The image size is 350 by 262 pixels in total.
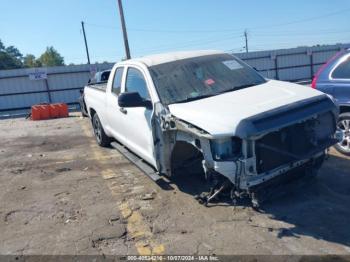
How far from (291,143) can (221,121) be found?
959 mm

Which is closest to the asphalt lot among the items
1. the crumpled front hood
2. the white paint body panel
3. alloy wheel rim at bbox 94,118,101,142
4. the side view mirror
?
the white paint body panel

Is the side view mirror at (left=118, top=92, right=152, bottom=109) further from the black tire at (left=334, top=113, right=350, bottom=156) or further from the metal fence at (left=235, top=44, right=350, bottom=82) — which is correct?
the metal fence at (left=235, top=44, right=350, bottom=82)

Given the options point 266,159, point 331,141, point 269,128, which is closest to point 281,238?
point 266,159

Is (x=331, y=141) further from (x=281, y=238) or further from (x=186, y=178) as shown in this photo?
(x=186, y=178)

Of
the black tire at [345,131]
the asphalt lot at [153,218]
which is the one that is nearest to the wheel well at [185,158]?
the asphalt lot at [153,218]

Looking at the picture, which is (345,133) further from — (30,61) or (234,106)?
(30,61)

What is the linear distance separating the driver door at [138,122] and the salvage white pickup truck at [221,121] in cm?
2

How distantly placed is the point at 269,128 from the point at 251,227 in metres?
1.17

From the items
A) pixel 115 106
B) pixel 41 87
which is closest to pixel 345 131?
pixel 115 106

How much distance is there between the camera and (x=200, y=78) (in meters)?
5.47

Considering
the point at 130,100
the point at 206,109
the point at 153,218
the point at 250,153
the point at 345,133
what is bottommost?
the point at 153,218

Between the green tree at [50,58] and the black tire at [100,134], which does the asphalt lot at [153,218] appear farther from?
the green tree at [50,58]

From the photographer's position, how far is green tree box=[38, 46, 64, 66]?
3867 inches

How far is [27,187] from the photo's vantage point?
655 centimetres
